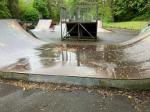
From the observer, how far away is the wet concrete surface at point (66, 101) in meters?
5.01

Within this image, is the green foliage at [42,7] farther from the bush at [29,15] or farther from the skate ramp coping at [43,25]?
the skate ramp coping at [43,25]

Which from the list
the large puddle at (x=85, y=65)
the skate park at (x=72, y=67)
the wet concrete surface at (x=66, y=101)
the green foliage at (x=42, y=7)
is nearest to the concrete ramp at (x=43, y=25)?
the green foliage at (x=42, y=7)

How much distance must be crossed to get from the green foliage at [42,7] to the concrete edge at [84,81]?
34.4m

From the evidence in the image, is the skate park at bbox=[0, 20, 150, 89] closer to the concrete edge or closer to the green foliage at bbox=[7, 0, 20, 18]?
the concrete edge

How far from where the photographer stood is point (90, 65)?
7500 mm

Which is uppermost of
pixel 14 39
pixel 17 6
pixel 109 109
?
pixel 17 6

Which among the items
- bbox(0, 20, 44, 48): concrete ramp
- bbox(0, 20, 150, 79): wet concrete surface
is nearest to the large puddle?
bbox(0, 20, 150, 79): wet concrete surface

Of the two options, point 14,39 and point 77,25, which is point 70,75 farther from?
point 77,25

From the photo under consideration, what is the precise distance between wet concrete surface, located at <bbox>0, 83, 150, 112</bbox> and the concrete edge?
22cm

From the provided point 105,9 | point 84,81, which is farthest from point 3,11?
point 84,81

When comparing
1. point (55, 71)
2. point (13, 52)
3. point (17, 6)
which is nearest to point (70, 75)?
point (55, 71)

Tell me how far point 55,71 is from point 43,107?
5.92 feet

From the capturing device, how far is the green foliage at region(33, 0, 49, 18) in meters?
40.8

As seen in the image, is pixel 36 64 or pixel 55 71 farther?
pixel 36 64
